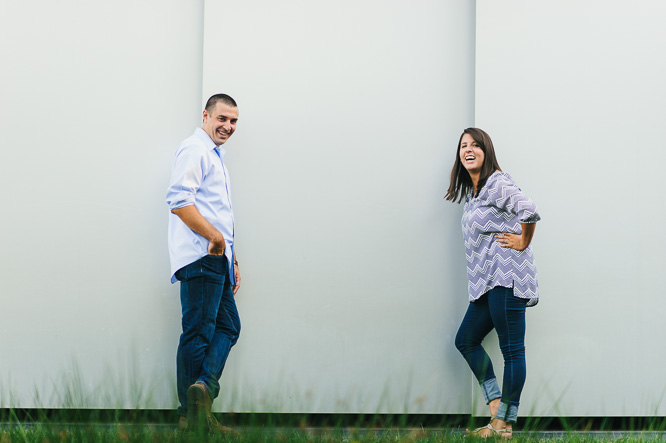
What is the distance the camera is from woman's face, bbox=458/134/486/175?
3.40m

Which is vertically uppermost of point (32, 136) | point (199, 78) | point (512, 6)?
point (512, 6)

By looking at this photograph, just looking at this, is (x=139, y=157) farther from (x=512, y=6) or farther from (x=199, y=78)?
(x=512, y=6)

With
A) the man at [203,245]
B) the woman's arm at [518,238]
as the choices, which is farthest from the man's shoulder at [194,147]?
the woman's arm at [518,238]

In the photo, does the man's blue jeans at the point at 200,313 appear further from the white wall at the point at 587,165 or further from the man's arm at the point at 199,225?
the white wall at the point at 587,165

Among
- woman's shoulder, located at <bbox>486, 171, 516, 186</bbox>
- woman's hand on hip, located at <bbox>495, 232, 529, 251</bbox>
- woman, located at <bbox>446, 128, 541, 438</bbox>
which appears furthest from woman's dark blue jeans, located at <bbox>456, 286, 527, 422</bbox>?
woman's shoulder, located at <bbox>486, 171, 516, 186</bbox>

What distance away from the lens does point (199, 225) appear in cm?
305

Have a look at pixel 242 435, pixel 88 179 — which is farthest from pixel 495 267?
pixel 88 179

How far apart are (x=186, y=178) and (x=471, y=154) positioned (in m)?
1.58

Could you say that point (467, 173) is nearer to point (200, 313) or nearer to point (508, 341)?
point (508, 341)

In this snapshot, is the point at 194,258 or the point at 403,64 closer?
the point at 194,258

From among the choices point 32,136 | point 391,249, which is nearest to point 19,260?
point 32,136

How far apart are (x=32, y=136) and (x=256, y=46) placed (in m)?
1.52

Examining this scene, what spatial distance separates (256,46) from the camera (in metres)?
3.74

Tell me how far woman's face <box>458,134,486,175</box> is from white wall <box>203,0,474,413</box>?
342 mm
